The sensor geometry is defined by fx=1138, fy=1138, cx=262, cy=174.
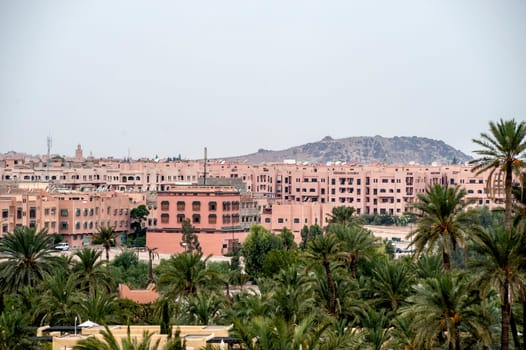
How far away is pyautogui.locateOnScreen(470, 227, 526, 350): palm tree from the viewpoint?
90.8 feet

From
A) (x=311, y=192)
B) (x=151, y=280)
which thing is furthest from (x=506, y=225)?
(x=311, y=192)

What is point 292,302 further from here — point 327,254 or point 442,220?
point 327,254

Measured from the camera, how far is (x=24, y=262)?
4331 centimetres

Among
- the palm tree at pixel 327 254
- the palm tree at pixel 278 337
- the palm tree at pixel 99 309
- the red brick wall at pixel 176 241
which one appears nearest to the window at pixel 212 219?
the red brick wall at pixel 176 241

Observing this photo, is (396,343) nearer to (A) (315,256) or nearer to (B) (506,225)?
(B) (506,225)

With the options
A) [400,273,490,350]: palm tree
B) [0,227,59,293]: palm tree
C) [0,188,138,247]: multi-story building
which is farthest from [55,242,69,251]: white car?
[400,273,490,350]: palm tree

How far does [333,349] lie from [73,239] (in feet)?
245

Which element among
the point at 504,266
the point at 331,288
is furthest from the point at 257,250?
the point at 504,266

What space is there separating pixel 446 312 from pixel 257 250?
153ft

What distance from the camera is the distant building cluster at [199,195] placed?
9256 centimetres

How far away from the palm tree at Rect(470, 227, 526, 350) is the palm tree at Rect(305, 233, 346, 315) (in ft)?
38.5

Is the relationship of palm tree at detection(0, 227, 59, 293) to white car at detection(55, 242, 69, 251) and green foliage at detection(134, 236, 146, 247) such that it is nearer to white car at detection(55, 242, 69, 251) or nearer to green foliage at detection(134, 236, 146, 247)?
white car at detection(55, 242, 69, 251)

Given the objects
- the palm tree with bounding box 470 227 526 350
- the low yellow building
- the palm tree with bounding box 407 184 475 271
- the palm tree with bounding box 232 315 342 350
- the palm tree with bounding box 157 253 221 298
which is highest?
the palm tree with bounding box 407 184 475 271

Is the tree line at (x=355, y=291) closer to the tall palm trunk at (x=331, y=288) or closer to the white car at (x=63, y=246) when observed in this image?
the tall palm trunk at (x=331, y=288)
